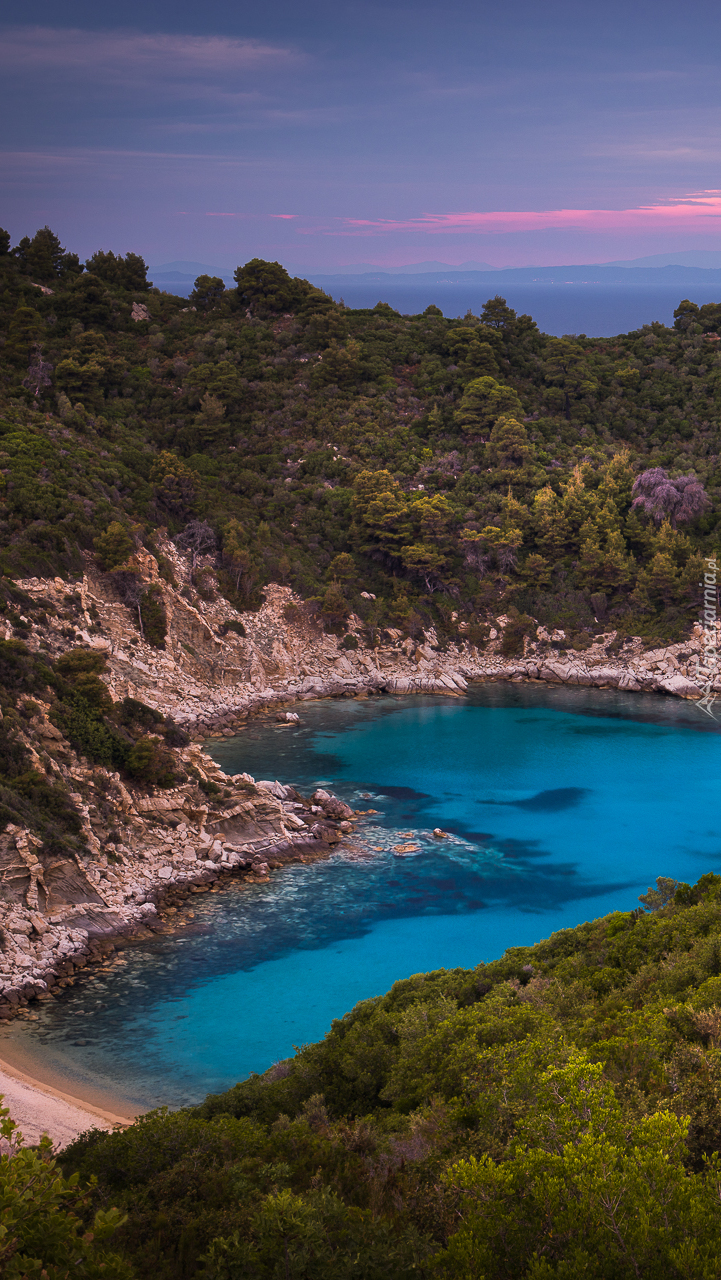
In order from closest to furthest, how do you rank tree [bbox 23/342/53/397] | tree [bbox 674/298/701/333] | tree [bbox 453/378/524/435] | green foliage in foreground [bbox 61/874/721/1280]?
green foliage in foreground [bbox 61/874/721/1280], tree [bbox 23/342/53/397], tree [bbox 453/378/524/435], tree [bbox 674/298/701/333]

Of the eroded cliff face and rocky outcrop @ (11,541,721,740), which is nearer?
the eroded cliff face

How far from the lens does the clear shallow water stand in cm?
1975

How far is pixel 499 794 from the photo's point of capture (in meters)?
35.4

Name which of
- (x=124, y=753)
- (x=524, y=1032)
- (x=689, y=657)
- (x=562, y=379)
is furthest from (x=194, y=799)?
(x=562, y=379)

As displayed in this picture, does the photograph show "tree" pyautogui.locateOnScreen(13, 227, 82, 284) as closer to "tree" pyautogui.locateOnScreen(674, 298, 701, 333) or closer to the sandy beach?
"tree" pyautogui.locateOnScreen(674, 298, 701, 333)

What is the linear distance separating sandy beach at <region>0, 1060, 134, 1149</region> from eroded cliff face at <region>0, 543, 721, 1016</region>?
3275mm

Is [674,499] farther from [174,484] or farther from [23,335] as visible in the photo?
[23,335]

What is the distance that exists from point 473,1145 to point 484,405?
51766 mm

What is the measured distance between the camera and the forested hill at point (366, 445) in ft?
157

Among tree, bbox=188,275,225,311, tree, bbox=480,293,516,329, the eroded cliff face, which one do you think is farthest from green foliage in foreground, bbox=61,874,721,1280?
tree, bbox=188,275,225,311

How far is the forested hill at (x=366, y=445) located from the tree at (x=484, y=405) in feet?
0.50

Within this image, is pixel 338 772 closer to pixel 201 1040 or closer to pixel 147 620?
pixel 147 620

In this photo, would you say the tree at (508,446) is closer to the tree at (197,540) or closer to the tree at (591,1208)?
the tree at (197,540)

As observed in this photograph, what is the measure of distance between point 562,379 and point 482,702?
27407 mm
